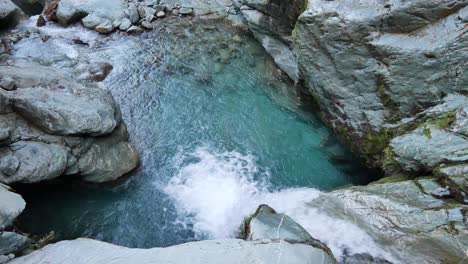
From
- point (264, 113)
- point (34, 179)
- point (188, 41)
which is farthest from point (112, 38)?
point (34, 179)

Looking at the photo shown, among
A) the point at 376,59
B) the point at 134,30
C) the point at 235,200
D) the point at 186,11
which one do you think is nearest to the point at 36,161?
the point at 235,200

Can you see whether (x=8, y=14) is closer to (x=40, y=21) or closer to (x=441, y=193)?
(x=40, y=21)

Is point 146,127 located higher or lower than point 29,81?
lower

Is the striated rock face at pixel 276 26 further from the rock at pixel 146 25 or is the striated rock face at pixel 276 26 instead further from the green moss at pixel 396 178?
the green moss at pixel 396 178

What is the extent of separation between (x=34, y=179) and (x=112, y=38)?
28.2 ft

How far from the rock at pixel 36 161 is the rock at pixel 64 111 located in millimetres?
487

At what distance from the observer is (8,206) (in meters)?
6.21

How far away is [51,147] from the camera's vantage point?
793 cm

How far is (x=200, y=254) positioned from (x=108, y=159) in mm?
4193

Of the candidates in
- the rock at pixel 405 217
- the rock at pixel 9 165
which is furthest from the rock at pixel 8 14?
the rock at pixel 405 217

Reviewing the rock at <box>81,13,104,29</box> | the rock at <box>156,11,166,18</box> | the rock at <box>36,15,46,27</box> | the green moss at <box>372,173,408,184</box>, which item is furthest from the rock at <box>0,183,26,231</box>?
the rock at <box>156,11,166,18</box>

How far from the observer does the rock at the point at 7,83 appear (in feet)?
27.7

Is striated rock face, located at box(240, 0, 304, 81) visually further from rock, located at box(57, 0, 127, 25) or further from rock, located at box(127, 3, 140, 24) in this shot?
rock, located at box(57, 0, 127, 25)

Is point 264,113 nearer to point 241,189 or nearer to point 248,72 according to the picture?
point 248,72
